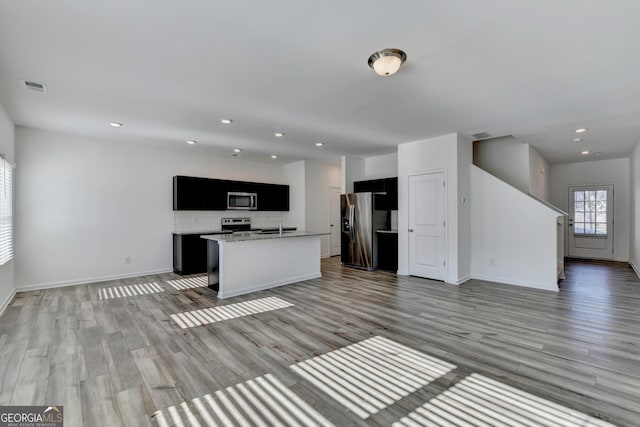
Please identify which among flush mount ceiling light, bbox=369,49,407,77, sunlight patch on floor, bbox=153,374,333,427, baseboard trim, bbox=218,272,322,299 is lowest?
sunlight patch on floor, bbox=153,374,333,427

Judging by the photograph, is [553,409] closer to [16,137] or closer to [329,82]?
[329,82]

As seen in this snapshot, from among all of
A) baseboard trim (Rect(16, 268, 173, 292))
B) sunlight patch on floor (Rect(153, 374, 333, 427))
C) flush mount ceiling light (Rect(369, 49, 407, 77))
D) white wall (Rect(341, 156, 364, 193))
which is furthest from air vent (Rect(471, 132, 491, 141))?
baseboard trim (Rect(16, 268, 173, 292))

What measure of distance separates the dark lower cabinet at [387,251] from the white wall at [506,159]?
252 cm

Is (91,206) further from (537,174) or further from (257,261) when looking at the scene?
(537,174)

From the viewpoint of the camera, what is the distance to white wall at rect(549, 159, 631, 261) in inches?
291

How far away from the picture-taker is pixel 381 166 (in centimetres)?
709

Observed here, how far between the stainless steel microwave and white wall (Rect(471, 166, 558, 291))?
16.1 feet

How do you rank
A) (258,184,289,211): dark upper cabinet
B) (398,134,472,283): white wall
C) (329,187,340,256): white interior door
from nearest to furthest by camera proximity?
1. (398,134,472,283): white wall
2. (258,184,289,211): dark upper cabinet
3. (329,187,340,256): white interior door

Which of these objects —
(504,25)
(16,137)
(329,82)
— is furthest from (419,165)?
(16,137)

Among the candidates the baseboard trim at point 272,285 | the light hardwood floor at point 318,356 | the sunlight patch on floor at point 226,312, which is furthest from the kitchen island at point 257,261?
the sunlight patch on floor at point 226,312

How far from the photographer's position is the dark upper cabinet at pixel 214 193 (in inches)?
243

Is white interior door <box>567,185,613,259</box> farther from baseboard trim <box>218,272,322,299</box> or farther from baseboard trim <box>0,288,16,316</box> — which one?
baseboard trim <box>0,288,16,316</box>

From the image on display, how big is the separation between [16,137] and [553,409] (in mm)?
7255

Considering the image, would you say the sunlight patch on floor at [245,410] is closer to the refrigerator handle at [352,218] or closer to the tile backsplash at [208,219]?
the refrigerator handle at [352,218]
